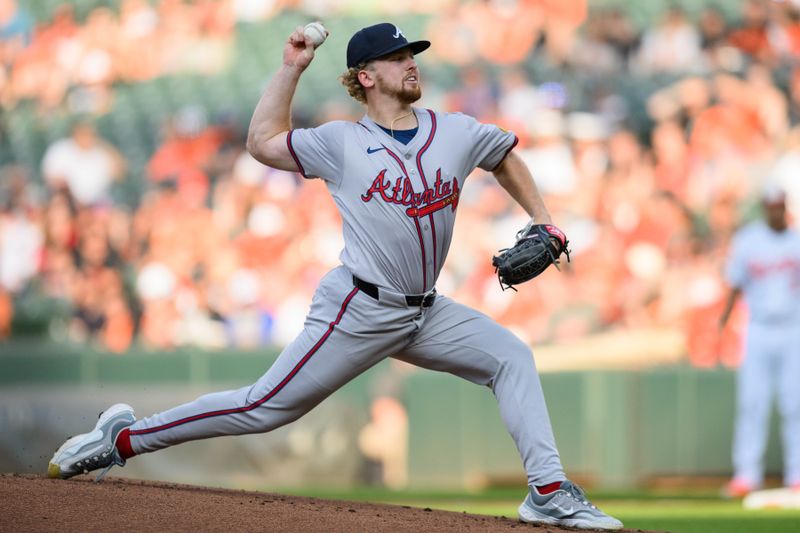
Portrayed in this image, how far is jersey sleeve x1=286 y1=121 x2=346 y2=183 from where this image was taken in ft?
14.1

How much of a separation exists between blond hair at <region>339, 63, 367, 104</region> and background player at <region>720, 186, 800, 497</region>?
14.7ft

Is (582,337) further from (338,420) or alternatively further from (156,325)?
(156,325)

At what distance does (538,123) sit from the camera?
38.7 feet

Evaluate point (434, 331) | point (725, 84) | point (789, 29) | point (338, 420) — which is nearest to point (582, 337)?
point (338, 420)

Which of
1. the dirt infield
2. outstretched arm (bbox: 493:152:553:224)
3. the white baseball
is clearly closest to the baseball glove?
outstretched arm (bbox: 493:152:553:224)

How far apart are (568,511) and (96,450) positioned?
1.84 meters

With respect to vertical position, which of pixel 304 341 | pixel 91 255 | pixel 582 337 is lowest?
pixel 304 341

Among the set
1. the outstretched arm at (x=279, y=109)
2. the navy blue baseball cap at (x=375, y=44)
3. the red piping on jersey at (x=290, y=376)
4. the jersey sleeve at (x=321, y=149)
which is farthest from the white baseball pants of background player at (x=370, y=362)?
the navy blue baseball cap at (x=375, y=44)

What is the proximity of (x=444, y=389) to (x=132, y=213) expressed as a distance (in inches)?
181

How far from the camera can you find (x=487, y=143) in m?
4.48

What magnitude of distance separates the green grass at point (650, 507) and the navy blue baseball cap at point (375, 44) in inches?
119

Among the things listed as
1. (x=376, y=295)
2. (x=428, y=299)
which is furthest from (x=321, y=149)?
(x=428, y=299)

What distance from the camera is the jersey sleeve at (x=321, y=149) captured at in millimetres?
4312

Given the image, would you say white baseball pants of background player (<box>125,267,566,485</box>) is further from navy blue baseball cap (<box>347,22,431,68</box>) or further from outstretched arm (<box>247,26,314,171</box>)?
navy blue baseball cap (<box>347,22,431,68</box>)
